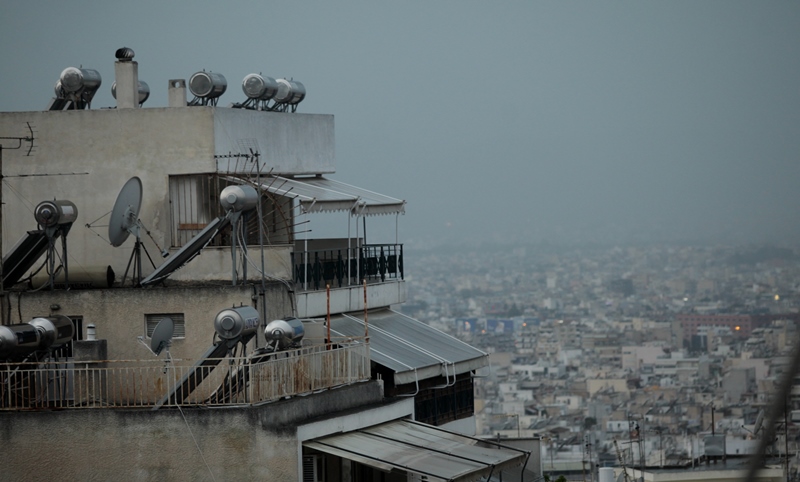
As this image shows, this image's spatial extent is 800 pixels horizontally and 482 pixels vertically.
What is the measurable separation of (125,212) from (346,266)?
6.34 m

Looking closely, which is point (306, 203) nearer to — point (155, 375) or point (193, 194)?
point (193, 194)

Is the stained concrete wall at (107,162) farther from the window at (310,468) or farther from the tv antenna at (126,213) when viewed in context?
the window at (310,468)

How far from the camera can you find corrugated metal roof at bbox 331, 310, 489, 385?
76.5 feet

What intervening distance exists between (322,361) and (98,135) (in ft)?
22.7

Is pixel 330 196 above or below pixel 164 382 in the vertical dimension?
above

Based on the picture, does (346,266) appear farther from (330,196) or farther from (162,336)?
(162,336)

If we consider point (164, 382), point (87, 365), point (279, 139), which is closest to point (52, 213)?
point (87, 365)

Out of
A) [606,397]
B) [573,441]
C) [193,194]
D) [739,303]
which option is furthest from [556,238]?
[739,303]

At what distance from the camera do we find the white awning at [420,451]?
1778cm

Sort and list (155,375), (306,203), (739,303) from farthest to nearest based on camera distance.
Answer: (306,203) → (155,375) → (739,303)

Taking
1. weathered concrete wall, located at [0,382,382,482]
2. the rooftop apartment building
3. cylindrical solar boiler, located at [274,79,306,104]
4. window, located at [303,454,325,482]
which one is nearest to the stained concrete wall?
the rooftop apartment building

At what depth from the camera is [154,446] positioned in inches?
682

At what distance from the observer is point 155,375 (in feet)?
63.2

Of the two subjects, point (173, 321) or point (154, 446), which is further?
point (173, 321)
